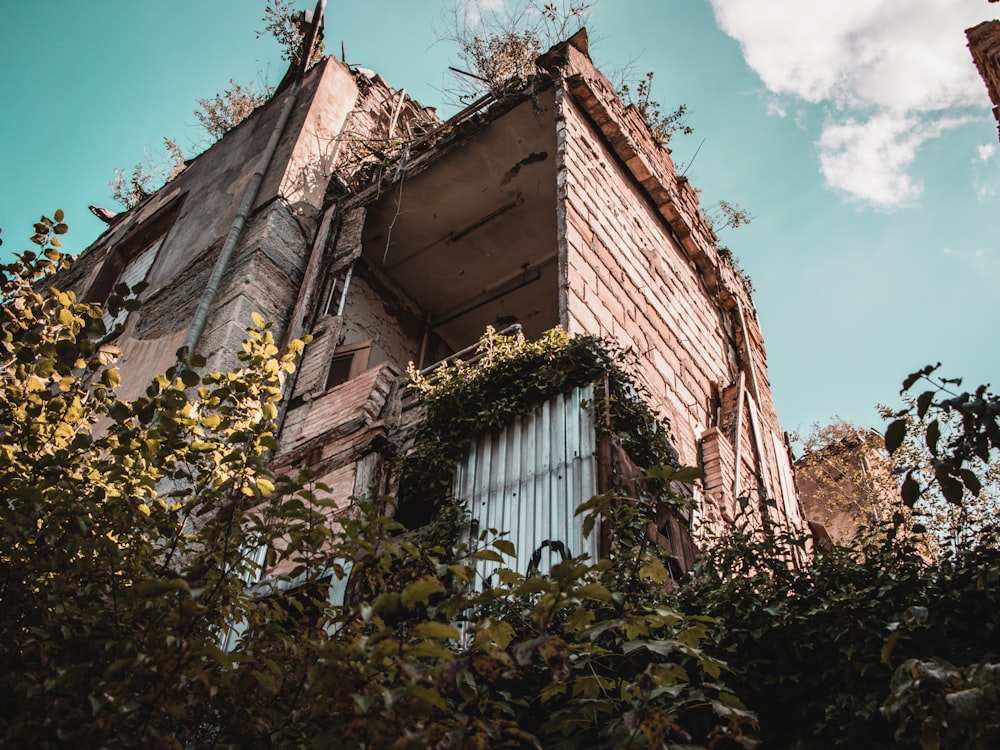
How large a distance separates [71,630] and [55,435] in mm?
1376

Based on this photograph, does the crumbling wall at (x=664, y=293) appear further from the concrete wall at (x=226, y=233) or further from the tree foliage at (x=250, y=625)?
the concrete wall at (x=226, y=233)

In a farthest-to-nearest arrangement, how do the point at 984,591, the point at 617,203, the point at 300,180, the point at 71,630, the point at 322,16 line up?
the point at 322,16 → the point at 300,180 → the point at 617,203 → the point at 984,591 → the point at 71,630

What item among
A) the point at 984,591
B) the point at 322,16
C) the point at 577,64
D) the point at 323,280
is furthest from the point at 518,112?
the point at 984,591

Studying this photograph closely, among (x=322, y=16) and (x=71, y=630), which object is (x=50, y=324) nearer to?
(x=71, y=630)

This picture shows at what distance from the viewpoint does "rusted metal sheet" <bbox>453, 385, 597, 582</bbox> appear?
15.1ft

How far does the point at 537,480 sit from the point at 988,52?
9524 mm

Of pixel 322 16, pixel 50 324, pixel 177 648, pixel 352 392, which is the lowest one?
pixel 177 648

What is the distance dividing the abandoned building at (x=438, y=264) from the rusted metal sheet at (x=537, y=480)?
65 mm

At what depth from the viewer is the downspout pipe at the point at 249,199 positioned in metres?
7.72

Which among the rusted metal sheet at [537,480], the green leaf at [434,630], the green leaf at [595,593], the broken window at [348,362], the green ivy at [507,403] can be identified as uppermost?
the broken window at [348,362]

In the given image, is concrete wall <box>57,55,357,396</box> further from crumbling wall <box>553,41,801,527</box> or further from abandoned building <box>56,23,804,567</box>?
crumbling wall <box>553,41,801,527</box>

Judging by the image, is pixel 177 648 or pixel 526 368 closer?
pixel 177 648

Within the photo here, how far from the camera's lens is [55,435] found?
417cm

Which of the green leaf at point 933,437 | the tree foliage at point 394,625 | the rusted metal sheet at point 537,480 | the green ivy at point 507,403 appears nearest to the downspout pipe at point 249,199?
the green ivy at point 507,403
